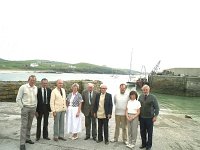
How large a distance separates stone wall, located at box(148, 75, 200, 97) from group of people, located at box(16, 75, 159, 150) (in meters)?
37.7

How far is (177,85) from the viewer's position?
44.8 metres

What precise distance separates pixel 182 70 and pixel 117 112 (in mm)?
53364

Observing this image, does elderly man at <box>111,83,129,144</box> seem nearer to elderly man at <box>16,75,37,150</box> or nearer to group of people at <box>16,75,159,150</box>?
group of people at <box>16,75,159,150</box>

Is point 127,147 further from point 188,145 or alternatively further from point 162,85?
point 162,85

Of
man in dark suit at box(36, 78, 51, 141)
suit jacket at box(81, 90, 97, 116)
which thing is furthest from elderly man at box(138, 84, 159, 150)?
man in dark suit at box(36, 78, 51, 141)

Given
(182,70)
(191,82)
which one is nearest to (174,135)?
(191,82)

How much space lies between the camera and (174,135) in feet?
29.7

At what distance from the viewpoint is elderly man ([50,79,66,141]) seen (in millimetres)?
7258

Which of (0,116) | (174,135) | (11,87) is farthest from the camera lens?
(11,87)

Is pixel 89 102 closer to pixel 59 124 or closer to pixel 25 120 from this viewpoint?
pixel 59 124

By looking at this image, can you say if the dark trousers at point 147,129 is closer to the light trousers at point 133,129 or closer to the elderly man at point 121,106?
the light trousers at point 133,129

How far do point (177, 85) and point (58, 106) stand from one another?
40.4 metres

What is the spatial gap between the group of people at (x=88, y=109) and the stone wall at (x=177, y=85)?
3768 cm

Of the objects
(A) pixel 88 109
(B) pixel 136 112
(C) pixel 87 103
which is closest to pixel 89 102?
(C) pixel 87 103
